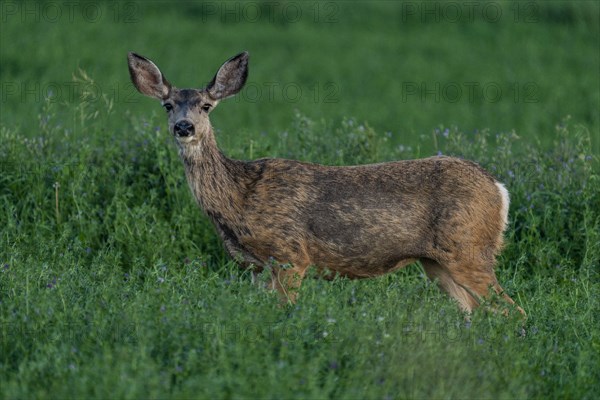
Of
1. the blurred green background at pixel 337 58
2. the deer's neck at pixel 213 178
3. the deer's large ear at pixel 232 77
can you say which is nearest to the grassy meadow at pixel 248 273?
the blurred green background at pixel 337 58

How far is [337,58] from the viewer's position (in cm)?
1828

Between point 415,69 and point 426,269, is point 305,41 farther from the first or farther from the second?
point 426,269

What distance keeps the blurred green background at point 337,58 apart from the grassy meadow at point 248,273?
59 millimetres

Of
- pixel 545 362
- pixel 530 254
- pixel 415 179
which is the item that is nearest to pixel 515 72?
pixel 530 254

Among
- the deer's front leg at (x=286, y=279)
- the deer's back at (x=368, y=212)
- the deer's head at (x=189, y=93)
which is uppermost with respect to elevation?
the deer's head at (x=189, y=93)

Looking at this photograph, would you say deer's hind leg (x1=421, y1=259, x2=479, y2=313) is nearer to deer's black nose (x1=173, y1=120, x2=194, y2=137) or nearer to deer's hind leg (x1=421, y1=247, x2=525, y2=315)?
deer's hind leg (x1=421, y1=247, x2=525, y2=315)

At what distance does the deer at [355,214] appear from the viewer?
24.5ft

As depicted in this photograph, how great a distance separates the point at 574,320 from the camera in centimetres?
696

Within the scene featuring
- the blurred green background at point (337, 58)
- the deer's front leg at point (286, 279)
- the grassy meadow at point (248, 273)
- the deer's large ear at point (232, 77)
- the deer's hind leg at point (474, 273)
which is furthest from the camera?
the blurred green background at point (337, 58)

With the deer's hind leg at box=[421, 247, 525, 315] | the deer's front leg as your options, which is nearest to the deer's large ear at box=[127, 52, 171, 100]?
the deer's front leg

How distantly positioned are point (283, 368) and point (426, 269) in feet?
8.32

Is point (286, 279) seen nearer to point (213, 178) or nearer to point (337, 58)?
point (213, 178)

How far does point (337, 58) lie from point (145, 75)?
10.3 metres

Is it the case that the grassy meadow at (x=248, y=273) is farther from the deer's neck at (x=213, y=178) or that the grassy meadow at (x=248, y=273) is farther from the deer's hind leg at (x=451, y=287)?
the deer's neck at (x=213, y=178)
